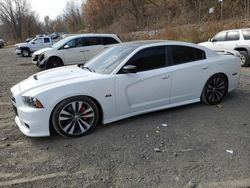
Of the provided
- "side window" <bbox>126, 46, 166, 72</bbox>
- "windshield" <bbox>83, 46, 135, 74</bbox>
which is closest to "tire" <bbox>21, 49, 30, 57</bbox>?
"windshield" <bbox>83, 46, 135, 74</bbox>

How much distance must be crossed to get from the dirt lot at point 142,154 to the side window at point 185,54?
3.52 feet

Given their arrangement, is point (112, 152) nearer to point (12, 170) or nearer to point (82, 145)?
point (82, 145)

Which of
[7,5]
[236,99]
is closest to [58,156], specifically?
[236,99]

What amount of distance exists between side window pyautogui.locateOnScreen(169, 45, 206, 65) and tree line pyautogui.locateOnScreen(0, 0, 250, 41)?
742 inches

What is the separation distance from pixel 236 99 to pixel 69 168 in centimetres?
429

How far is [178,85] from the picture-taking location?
204 inches

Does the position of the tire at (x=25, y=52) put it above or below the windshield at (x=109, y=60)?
above

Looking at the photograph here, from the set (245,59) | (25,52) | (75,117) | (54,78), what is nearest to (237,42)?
(245,59)

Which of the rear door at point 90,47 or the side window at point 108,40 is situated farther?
the side window at point 108,40

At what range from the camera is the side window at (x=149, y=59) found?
16.0ft

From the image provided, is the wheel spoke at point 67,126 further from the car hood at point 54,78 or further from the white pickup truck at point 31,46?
the white pickup truck at point 31,46

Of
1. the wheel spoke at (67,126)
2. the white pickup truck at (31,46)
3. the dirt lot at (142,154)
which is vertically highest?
the white pickup truck at (31,46)

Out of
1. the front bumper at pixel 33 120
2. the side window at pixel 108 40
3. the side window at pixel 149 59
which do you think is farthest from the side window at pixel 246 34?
the front bumper at pixel 33 120

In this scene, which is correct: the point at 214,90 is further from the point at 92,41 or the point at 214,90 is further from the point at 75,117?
the point at 92,41
